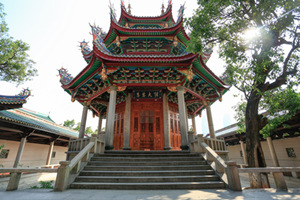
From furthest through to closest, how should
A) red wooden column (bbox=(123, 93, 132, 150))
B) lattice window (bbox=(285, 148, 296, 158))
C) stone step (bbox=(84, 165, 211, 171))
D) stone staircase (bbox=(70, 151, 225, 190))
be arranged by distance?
lattice window (bbox=(285, 148, 296, 158))
red wooden column (bbox=(123, 93, 132, 150))
stone step (bbox=(84, 165, 211, 171))
stone staircase (bbox=(70, 151, 225, 190))

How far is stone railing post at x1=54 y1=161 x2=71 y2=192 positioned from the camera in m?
4.31

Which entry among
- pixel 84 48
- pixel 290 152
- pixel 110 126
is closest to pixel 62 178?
pixel 110 126

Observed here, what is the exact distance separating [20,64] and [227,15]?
53.1 feet

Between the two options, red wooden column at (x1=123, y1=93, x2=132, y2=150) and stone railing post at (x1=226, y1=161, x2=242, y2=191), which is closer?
stone railing post at (x1=226, y1=161, x2=242, y2=191)

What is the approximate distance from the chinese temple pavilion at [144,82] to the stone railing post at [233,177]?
11.4ft

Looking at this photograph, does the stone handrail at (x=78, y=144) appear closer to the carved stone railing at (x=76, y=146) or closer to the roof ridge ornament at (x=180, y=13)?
the carved stone railing at (x=76, y=146)

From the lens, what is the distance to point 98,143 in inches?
285

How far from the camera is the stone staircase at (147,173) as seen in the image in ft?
15.1

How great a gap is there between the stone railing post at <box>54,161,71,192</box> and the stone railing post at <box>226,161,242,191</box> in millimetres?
5102

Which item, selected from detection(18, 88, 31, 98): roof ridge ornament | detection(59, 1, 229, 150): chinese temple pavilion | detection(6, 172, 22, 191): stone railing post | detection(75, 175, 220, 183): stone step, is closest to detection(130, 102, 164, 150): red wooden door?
detection(59, 1, 229, 150): chinese temple pavilion

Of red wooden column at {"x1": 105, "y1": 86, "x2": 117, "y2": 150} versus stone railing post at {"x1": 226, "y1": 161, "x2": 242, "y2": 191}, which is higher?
red wooden column at {"x1": 105, "y1": 86, "x2": 117, "y2": 150}

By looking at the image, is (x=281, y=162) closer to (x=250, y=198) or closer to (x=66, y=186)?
(x=250, y=198)

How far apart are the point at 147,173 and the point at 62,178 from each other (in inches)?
111

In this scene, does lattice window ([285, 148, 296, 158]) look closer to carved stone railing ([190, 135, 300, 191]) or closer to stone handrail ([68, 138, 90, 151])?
carved stone railing ([190, 135, 300, 191])
